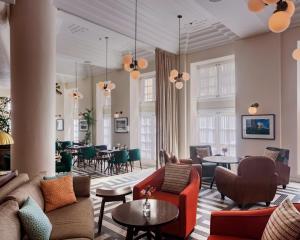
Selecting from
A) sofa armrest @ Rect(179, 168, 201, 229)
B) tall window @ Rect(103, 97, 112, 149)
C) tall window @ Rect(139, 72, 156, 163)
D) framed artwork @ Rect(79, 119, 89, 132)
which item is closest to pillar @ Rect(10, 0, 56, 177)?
sofa armrest @ Rect(179, 168, 201, 229)

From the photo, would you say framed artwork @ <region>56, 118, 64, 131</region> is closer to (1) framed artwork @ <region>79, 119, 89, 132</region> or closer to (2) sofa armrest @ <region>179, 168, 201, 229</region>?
(1) framed artwork @ <region>79, 119, 89, 132</region>

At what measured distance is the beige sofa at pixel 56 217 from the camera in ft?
7.14

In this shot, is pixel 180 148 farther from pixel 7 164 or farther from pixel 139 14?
pixel 7 164

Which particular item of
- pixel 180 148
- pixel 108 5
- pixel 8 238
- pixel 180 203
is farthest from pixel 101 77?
pixel 8 238

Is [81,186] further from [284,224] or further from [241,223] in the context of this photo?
[284,224]

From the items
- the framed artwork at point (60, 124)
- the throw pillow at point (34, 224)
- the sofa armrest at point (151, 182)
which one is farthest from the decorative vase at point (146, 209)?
the framed artwork at point (60, 124)

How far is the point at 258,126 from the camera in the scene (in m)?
7.00

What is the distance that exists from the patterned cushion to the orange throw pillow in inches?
34.3

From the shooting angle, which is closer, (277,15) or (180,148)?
(277,15)

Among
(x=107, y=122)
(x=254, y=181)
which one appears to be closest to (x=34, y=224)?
(x=254, y=181)

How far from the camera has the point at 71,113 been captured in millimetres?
14594

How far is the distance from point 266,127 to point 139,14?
15.5ft

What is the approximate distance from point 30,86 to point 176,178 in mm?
3107

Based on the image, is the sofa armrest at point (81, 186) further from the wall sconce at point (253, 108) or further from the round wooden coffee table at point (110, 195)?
the wall sconce at point (253, 108)
